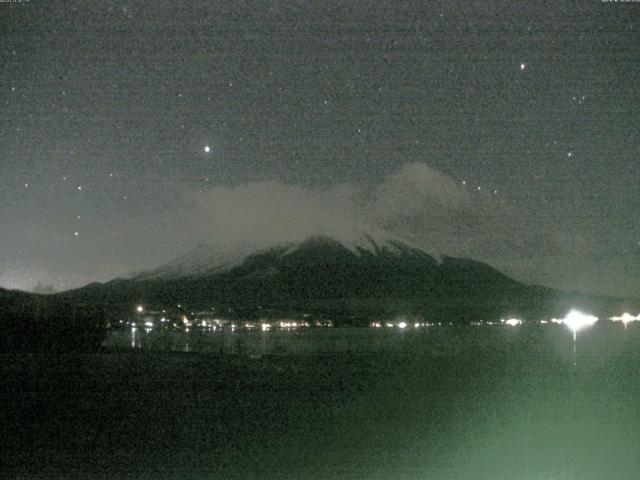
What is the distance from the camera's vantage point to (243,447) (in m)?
15.4

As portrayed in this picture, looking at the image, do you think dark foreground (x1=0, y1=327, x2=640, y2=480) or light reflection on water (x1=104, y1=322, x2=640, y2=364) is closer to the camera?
dark foreground (x1=0, y1=327, x2=640, y2=480)

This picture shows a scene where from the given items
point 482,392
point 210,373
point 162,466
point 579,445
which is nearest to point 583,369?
point 482,392

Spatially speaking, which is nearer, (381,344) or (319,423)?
(319,423)

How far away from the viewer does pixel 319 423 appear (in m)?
18.5

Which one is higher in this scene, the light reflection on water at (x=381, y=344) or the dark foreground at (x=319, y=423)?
the light reflection on water at (x=381, y=344)

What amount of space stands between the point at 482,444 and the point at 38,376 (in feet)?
61.1

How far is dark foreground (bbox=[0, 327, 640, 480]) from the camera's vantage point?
1334 cm

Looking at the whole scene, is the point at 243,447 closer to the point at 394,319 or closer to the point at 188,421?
the point at 188,421

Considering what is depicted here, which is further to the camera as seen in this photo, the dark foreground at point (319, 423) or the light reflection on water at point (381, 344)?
the light reflection on water at point (381, 344)

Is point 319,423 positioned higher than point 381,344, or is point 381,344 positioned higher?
point 381,344

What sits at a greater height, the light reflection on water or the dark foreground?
the light reflection on water

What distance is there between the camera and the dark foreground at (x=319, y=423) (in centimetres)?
1334

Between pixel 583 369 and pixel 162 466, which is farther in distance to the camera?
pixel 583 369

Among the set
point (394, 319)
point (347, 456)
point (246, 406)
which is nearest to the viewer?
point (347, 456)
